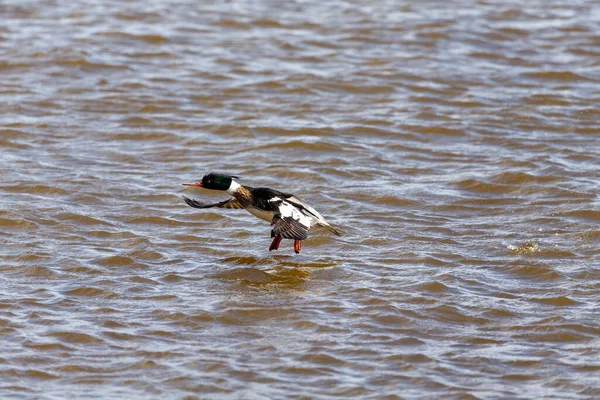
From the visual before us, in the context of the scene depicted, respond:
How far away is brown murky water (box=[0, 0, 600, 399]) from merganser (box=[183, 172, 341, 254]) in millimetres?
357

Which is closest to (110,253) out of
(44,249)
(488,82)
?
(44,249)

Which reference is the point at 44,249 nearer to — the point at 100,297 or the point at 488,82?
the point at 100,297

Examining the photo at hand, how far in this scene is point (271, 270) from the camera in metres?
9.38

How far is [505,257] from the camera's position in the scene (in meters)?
9.54

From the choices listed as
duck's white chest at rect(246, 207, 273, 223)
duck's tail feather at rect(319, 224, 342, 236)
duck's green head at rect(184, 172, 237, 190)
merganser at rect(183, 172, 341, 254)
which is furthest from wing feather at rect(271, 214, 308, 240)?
duck's green head at rect(184, 172, 237, 190)

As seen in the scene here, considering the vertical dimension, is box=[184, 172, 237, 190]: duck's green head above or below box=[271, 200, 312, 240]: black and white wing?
above

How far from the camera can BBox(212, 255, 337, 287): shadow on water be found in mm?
9102

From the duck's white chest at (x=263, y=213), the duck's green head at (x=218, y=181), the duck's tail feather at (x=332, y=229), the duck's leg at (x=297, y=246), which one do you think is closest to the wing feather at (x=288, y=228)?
the duck's white chest at (x=263, y=213)

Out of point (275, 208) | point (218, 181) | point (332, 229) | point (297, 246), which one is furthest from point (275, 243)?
point (218, 181)

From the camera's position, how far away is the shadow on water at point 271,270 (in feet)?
29.9

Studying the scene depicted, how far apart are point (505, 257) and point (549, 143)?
3.79 m

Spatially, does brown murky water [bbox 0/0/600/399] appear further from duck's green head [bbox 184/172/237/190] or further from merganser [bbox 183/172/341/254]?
duck's green head [bbox 184/172/237/190]

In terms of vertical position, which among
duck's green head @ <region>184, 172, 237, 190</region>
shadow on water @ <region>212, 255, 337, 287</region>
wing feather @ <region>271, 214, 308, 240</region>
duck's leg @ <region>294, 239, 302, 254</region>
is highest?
duck's green head @ <region>184, 172, 237, 190</region>

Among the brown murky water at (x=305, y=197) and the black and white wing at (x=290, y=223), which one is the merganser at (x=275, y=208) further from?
the brown murky water at (x=305, y=197)
